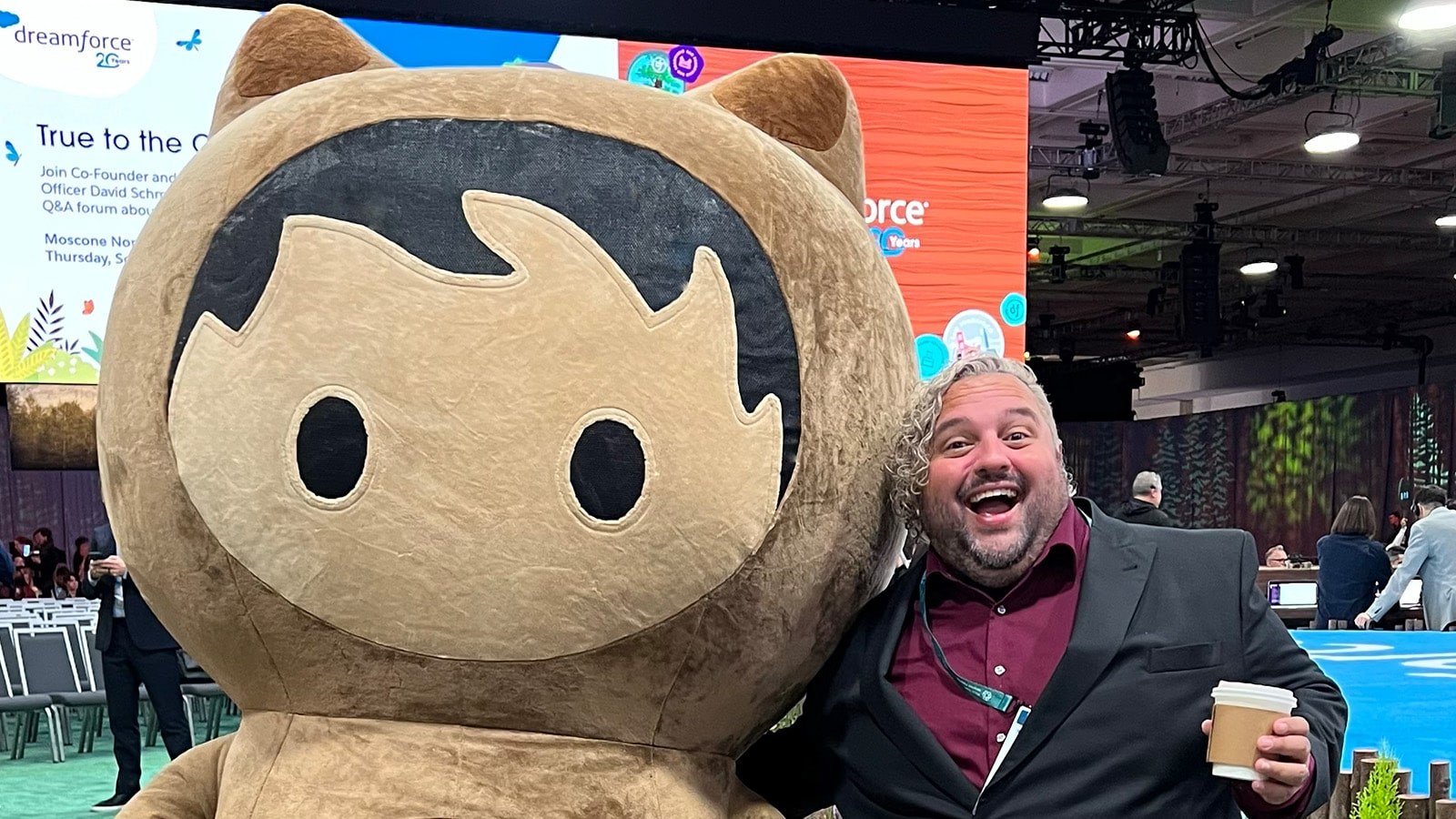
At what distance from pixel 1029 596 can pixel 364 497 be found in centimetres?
87

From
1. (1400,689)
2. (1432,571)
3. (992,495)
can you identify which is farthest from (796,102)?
(1432,571)

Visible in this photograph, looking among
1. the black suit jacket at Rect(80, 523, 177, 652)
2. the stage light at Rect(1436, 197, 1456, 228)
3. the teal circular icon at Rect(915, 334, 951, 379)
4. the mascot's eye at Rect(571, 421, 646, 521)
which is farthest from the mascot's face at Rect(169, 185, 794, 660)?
the stage light at Rect(1436, 197, 1456, 228)

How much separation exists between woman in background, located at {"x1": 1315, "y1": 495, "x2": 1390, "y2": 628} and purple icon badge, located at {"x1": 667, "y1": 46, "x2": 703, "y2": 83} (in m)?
5.45

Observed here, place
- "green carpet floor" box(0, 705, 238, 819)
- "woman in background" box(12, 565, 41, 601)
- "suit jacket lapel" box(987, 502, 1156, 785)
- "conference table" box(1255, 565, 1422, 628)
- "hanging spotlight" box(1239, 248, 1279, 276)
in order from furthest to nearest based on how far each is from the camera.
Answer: "hanging spotlight" box(1239, 248, 1279, 276) → "woman in background" box(12, 565, 41, 601) → "conference table" box(1255, 565, 1422, 628) → "green carpet floor" box(0, 705, 238, 819) → "suit jacket lapel" box(987, 502, 1156, 785)

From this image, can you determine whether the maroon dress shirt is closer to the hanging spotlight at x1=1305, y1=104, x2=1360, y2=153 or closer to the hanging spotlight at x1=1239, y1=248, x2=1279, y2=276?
the hanging spotlight at x1=1305, y1=104, x2=1360, y2=153

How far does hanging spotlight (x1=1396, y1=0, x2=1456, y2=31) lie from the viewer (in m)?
7.44

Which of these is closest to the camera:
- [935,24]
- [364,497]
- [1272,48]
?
[364,497]

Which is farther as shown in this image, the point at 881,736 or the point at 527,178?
the point at 881,736

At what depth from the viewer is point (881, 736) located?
1.89 metres

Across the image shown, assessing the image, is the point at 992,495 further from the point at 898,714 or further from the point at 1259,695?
the point at 1259,695

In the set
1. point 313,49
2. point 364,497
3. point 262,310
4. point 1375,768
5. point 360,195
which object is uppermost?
point 313,49

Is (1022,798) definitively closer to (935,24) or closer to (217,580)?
(217,580)

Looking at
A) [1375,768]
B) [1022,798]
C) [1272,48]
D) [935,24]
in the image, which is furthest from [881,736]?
[1272,48]

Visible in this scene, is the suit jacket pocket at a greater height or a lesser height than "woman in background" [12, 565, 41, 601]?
greater
